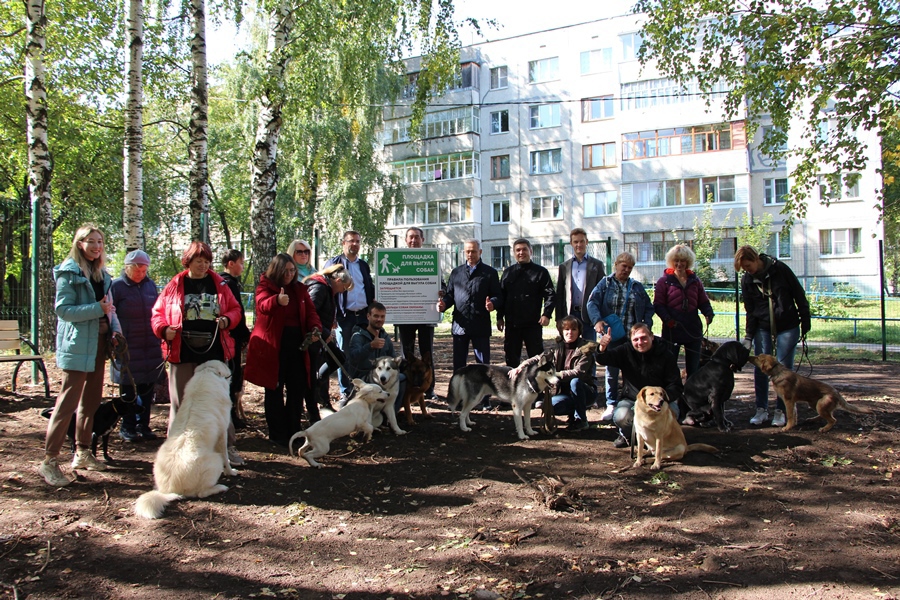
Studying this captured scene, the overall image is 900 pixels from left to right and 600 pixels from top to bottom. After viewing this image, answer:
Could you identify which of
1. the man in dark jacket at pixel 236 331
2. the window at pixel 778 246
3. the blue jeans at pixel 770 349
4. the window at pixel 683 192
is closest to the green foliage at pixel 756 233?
the window at pixel 778 246

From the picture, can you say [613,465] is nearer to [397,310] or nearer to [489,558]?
[489,558]

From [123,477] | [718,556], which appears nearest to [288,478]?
[123,477]

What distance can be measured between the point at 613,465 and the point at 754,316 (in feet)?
8.01

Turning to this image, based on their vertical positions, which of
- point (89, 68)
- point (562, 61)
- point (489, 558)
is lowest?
point (489, 558)

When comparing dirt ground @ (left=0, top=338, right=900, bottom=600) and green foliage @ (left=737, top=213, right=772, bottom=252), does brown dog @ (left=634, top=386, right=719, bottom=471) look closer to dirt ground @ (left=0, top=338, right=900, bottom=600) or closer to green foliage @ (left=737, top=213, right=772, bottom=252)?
dirt ground @ (left=0, top=338, right=900, bottom=600)

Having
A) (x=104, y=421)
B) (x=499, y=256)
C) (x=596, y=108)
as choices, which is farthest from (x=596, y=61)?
(x=104, y=421)

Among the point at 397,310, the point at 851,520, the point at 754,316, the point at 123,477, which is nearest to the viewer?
the point at 851,520

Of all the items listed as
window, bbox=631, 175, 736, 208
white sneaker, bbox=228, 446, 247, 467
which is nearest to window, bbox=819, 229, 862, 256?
window, bbox=631, 175, 736, 208

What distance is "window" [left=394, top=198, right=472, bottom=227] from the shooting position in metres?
38.2

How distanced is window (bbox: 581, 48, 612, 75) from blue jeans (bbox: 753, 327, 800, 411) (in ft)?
102

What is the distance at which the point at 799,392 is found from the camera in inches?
238

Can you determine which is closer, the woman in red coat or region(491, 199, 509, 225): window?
the woman in red coat

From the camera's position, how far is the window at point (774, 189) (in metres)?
32.1

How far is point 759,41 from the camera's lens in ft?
33.8
